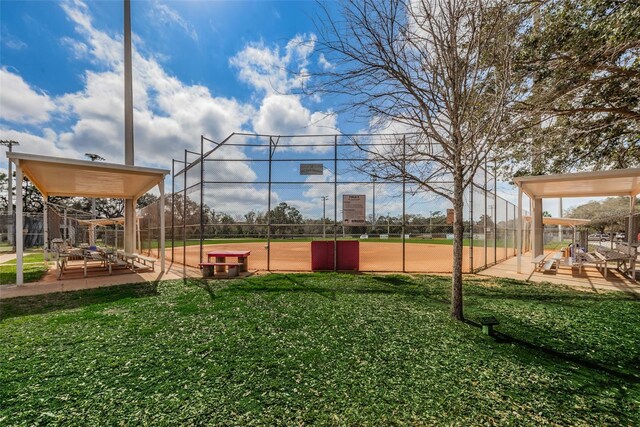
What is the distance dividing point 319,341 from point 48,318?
5.12 meters

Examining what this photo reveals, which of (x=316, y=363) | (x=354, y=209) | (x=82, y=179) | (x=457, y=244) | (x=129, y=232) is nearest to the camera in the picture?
(x=316, y=363)

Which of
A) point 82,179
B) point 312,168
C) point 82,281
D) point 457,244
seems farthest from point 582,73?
point 82,179

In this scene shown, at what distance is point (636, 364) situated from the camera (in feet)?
11.6

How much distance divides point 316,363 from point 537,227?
1495 cm

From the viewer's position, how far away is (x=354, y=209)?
416 inches

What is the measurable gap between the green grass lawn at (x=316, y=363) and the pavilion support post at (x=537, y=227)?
810 centimetres

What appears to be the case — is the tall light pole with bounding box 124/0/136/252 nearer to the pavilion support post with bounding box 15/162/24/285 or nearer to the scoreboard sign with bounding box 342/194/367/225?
the pavilion support post with bounding box 15/162/24/285

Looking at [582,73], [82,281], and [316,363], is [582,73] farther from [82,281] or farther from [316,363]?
[82,281]

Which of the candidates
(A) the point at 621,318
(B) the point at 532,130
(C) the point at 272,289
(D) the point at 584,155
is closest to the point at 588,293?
(A) the point at 621,318

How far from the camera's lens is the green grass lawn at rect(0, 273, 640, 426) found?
2.60 meters

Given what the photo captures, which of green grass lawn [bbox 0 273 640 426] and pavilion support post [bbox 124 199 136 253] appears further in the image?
pavilion support post [bbox 124 199 136 253]

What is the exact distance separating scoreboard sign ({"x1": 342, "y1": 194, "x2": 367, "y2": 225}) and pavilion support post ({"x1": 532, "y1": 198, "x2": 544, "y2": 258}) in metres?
8.62

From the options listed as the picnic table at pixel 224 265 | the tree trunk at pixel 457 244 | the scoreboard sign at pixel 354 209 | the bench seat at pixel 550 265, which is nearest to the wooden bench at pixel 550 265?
the bench seat at pixel 550 265

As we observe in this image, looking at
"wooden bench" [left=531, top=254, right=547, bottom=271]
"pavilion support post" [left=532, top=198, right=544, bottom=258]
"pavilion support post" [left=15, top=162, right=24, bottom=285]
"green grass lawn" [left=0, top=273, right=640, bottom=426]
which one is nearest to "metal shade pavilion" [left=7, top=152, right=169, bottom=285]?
"pavilion support post" [left=15, top=162, right=24, bottom=285]
